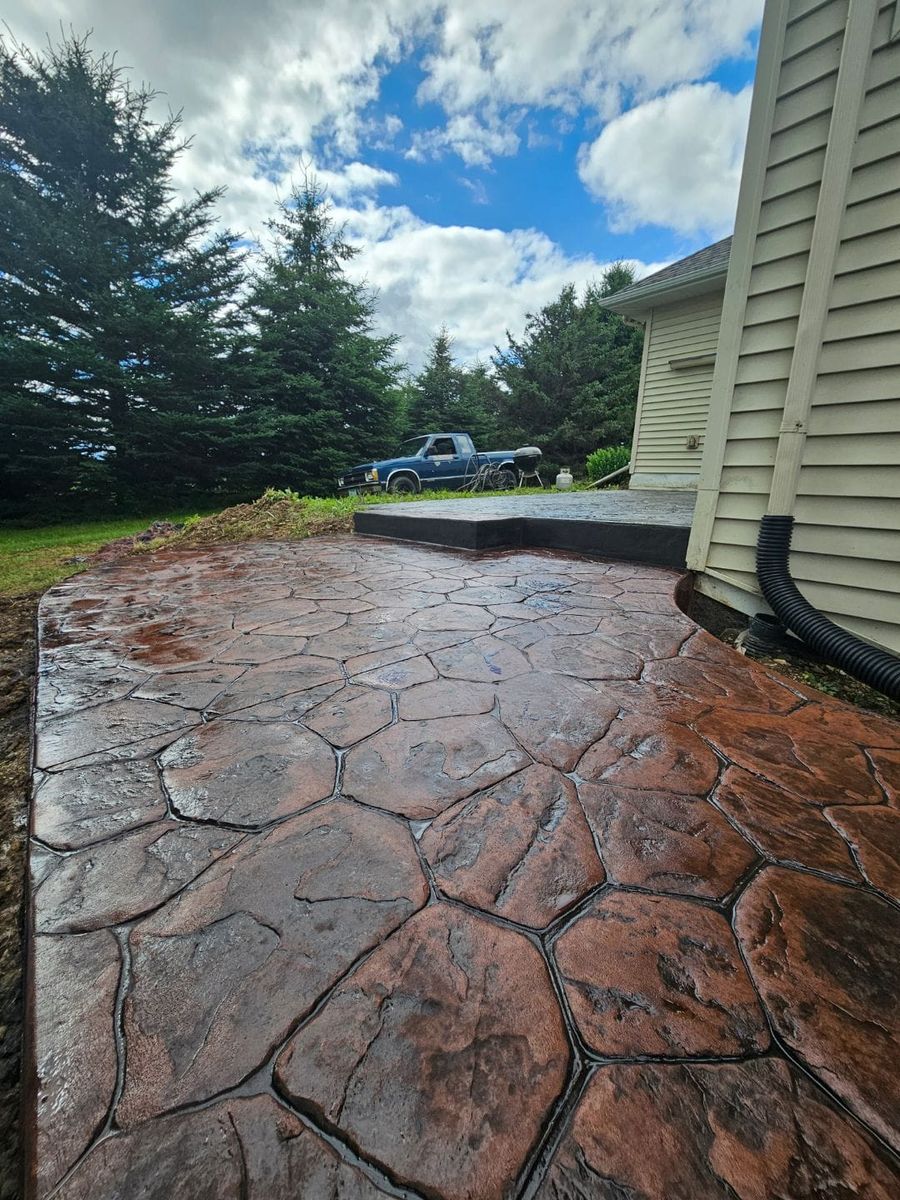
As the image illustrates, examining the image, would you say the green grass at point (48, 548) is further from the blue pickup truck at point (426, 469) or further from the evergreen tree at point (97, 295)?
the blue pickup truck at point (426, 469)

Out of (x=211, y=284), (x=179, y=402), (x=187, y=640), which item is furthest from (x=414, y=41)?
(x=187, y=640)

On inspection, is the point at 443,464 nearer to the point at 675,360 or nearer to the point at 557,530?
the point at 675,360

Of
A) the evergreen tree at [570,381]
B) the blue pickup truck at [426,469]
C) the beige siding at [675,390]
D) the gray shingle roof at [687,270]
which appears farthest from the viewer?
the evergreen tree at [570,381]

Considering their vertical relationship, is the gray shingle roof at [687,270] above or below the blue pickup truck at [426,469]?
above

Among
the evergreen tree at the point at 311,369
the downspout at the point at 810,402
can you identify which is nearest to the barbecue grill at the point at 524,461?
the evergreen tree at the point at 311,369

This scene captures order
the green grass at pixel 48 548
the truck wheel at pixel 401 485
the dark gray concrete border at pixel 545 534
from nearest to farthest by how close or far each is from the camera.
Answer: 1. the dark gray concrete border at pixel 545 534
2. the green grass at pixel 48 548
3. the truck wheel at pixel 401 485

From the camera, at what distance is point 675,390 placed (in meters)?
6.73

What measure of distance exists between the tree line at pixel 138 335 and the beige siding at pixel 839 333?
6616mm

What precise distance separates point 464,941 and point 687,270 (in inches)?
321

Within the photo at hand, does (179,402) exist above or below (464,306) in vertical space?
below

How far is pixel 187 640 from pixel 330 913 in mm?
1519

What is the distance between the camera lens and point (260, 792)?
1.03m

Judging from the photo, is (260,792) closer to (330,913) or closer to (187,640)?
(330,913)

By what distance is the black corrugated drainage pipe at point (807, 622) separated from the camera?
1.66m
